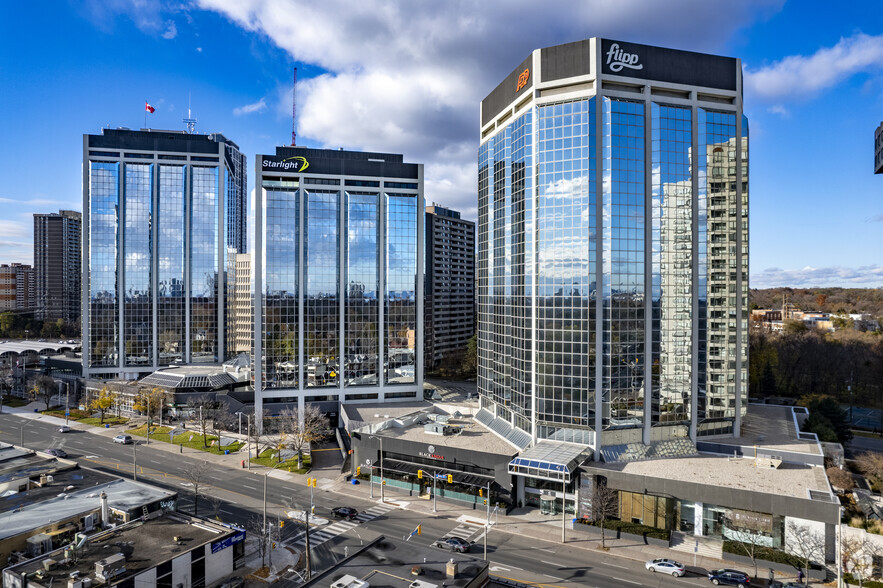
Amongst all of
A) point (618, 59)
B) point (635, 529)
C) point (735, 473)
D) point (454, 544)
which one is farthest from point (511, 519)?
point (618, 59)

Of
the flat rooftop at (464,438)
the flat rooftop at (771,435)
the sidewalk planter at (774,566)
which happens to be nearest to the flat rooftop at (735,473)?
the flat rooftop at (771,435)

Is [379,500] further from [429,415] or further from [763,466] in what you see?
[763,466]

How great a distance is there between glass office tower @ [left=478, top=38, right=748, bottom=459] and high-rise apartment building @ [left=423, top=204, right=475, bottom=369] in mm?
85767

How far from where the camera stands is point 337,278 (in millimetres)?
102438

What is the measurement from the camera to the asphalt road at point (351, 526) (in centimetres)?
4759

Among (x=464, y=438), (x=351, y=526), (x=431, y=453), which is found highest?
(x=464, y=438)

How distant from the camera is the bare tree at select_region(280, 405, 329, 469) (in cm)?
8181

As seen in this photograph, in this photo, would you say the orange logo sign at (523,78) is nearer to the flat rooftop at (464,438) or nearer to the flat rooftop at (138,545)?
the flat rooftop at (464,438)

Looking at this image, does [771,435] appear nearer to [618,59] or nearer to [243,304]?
[618,59]

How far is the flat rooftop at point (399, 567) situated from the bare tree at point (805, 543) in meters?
32.9

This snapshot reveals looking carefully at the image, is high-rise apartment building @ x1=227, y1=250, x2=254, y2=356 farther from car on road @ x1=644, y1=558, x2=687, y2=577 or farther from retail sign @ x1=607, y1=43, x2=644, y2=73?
car on road @ x1=644, y1=558, x2=687, y2=577

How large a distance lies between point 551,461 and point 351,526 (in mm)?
24414

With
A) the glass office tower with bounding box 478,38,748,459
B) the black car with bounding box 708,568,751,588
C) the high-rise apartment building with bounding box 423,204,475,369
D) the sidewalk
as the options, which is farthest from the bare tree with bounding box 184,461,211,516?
the high-rise apartment building with bounding box 423,204,475,369

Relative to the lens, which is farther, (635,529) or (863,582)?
(635,529)
